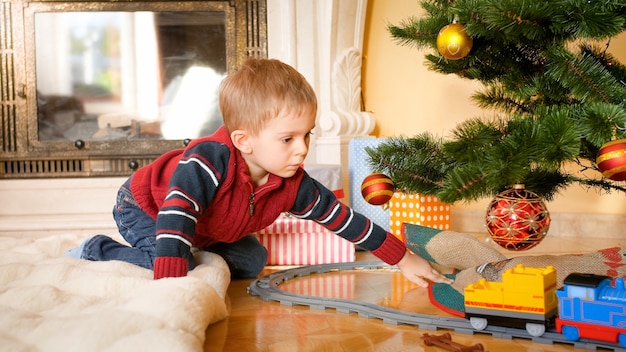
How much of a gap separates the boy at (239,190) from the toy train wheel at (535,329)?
1.01 feet


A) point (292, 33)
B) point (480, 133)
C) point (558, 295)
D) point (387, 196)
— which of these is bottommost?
point (558, 295)

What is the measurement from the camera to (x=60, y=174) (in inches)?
103

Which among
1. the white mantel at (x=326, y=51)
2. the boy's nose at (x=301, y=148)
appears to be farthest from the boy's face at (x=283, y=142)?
the white mantel at (x=326, y=51)

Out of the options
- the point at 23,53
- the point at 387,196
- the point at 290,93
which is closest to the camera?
the point at 290,93

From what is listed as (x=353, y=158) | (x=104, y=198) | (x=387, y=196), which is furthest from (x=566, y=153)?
(x=104, y=198)

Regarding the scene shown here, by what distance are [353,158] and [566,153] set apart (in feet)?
3.94

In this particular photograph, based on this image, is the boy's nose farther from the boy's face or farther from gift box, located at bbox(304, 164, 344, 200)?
gift box, located at bbox(304, 164, 344, 200)

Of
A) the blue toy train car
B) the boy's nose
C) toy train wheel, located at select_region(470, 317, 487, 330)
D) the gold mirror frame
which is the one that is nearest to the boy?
the boy's nose

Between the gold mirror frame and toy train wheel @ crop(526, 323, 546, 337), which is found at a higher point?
the gold mirror frame

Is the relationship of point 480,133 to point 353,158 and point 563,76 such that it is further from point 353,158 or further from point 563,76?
point 353,158

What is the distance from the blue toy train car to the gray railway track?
2cm

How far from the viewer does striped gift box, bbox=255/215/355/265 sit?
1.81m

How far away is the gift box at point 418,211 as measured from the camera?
193 centimetres

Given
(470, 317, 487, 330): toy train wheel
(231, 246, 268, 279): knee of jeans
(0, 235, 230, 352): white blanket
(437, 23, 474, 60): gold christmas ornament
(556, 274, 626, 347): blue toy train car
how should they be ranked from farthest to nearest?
(231, 246, 268, 279): knee of jeans
(437, 23, 474, 60): gold christmas ornament
(470, 317, 487, 330): toy train wheel
(556, 274, 626, 347): blue toy train car
(0, 235, 230, 352): white blanket
